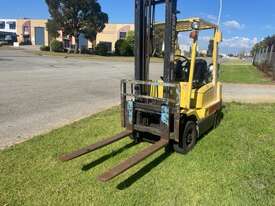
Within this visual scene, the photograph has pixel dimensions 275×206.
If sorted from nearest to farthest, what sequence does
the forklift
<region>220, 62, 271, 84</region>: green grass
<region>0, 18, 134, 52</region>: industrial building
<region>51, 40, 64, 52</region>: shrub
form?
the forklift, <region>220, 62, 271, 84</region>: green grass, <region>51, 40, 64, 52</region>: shrub, <region>0, 18, 134, 52</region>: industrial building

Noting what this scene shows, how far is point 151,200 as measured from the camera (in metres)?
3.89

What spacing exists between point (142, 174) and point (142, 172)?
0.07 metres

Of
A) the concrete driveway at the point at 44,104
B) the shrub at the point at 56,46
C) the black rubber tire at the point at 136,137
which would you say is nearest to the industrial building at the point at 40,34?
the shrub at the point at 56,46

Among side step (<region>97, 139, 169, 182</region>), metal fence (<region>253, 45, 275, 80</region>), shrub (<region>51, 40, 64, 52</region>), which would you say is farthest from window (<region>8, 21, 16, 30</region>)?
side step (<region>97, 139, 169, 182</region>)

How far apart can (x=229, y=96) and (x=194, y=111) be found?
735 centimetres

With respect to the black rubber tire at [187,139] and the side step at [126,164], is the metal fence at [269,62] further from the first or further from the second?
the side step at [126,164]

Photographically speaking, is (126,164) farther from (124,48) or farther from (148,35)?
(124,48)

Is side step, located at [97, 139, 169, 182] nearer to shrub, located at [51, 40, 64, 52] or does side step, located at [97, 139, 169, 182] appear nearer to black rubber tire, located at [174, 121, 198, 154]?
black rubber tire, located at [174, 121, 198, 154]

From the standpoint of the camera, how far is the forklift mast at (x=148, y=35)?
16.9ft

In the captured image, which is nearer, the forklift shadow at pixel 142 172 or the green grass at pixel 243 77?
the forklift shadow at pixel 142 172

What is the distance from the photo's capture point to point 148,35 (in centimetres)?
575

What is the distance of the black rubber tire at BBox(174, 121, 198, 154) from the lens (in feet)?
17.7

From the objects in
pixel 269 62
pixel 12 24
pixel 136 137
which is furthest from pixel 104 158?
pixel 12 24

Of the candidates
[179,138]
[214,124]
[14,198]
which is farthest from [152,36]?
[14,198]
